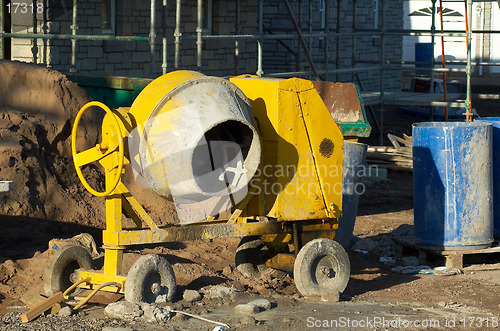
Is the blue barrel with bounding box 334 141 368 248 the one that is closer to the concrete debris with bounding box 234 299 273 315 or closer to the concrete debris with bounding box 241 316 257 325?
the concrete debris with bounding box 234 299 273 315

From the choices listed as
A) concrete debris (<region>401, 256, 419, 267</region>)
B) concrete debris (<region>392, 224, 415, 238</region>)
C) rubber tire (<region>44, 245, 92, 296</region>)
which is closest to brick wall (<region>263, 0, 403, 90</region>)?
concrete debris (<region>392, 224, 415, 238</region>)

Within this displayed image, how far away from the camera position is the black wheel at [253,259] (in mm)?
7371

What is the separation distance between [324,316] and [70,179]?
3.41 meters

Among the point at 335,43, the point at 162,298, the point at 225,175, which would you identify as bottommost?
the point at 162,298

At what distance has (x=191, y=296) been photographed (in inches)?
250

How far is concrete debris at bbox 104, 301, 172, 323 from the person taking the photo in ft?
19.0

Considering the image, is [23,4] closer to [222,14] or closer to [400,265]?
[222,14]

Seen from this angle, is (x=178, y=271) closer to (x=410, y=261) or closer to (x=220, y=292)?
(x=220, y=292)

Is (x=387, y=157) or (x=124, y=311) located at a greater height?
(x=387, y=157)

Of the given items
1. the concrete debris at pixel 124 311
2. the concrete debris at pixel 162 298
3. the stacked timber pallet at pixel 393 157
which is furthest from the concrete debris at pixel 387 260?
the stacked timber pallet at pixel 393 157

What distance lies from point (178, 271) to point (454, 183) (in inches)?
108

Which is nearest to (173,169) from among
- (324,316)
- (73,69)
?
(324,316)

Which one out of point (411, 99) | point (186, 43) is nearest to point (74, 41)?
point (186, 43)

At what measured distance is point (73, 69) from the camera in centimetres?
1212
